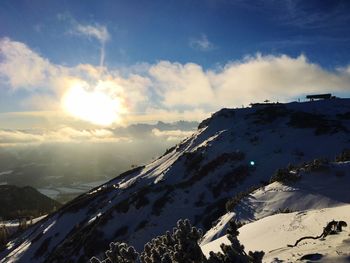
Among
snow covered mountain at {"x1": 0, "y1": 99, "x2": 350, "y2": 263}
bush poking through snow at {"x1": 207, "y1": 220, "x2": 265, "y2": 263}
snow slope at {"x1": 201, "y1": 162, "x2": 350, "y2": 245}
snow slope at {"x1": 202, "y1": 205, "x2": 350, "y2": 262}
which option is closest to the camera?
bush poking through snow at {"x1": 207, "y1": 220, "x2": 265, "y2": 263}

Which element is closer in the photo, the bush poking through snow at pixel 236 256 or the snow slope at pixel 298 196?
the bush poking through snow at pixel 236 256

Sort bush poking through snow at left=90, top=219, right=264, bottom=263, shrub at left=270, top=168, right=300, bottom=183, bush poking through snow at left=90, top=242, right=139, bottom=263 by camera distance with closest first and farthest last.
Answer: bush poking through snow at left=90, top=219, right=264, bottom=263 < bush poking through snow at left=90, top=242, right=139, bottom=263 < shrub at left=270, top=168, right=300, bottom=183

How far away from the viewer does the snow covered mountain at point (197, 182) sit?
56.1 m

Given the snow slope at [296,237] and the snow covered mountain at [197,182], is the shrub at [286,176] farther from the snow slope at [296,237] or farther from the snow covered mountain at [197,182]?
the snow covered mountain at [197,182]

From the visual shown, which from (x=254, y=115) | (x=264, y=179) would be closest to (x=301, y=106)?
(x=254, y=115)

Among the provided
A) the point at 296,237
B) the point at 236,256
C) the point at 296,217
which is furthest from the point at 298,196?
the point at 236,256

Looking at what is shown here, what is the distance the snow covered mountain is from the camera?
184 ft

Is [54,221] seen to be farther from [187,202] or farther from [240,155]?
[240,155]

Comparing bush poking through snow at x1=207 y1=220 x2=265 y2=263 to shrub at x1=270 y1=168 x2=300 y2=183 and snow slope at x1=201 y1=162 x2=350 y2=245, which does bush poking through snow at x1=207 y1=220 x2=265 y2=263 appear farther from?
shrub at x1=270 y1=168 x2=300 y2=183

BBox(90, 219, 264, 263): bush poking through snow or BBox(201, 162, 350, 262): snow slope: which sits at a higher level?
BBox(90, 219, 264, 263): bush poking through snow

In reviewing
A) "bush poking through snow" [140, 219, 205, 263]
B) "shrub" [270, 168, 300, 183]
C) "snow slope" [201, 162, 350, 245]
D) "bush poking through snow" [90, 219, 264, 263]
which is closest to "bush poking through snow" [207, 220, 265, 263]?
"bush poking through snow" [90, 219, 264, 263]

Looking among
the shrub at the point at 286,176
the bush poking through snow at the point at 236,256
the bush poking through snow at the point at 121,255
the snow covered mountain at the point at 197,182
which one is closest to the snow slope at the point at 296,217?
the shrub at the point at 286,176

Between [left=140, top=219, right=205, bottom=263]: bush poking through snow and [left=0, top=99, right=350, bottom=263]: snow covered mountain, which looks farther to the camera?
[left=0, top=99, right=350, bottom=263]: snow covered mountain

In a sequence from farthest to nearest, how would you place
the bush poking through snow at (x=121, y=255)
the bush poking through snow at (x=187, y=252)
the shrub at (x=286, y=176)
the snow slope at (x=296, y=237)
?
the shrub at (x=286, y=176)
the bush poking through snow at (x=121, y=255)
the snow slope at (x=296, y=237)
the bush poking through snow at (x=187, y=252)
